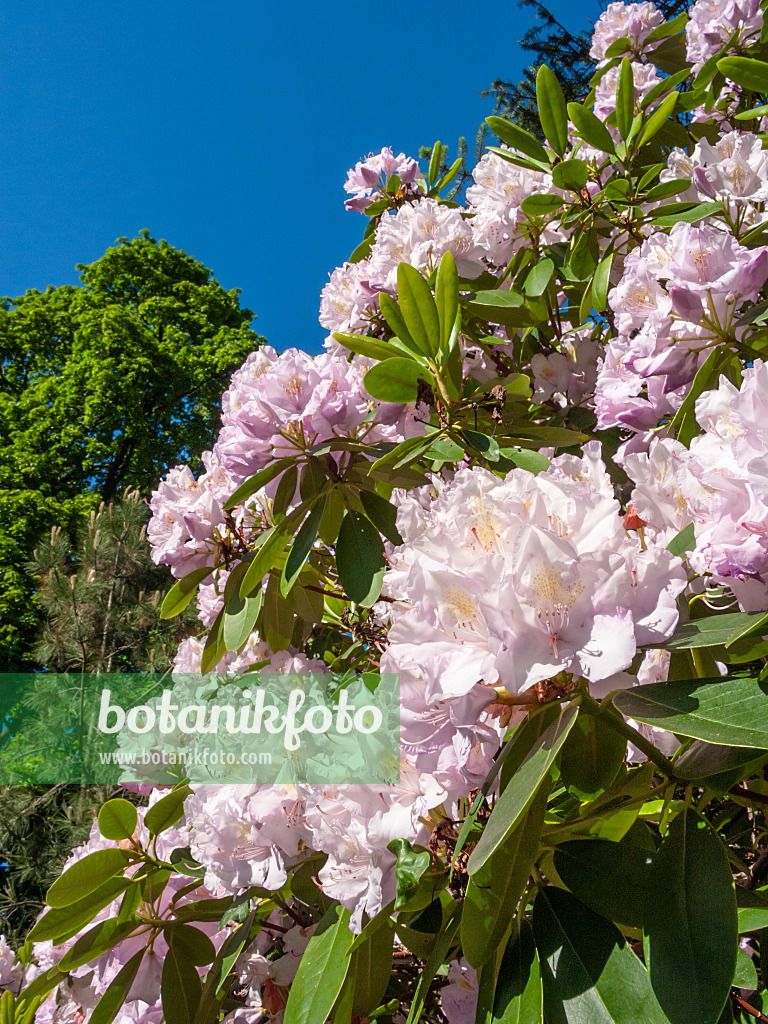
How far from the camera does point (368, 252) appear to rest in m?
1.84

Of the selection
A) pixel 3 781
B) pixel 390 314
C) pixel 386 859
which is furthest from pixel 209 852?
pixel 3 781

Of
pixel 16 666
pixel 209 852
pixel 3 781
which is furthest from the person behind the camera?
pixel 16 666

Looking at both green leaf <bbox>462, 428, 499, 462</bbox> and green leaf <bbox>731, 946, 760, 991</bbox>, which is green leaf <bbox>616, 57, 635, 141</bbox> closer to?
green leaf <bbox>462, 428, 499, 462</bbox>

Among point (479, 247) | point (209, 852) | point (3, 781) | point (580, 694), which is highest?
point (479, 247)

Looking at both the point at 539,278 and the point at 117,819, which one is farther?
the point at 539,278

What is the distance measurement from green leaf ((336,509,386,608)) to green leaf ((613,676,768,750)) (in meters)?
0.58

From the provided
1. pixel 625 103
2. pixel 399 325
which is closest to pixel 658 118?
pixel 625 103

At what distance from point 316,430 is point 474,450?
33cm

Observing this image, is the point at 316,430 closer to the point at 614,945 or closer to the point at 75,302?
the point at 614,945

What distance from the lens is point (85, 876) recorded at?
3.53 ft

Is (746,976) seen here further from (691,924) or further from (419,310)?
(419,310)

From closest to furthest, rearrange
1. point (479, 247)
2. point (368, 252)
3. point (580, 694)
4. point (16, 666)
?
point (580, 694) < point (479, 247) < point (368, 252) < point (16, 666)

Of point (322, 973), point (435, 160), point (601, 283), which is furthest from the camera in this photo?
point (435, 160)

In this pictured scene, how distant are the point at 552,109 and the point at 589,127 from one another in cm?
16
